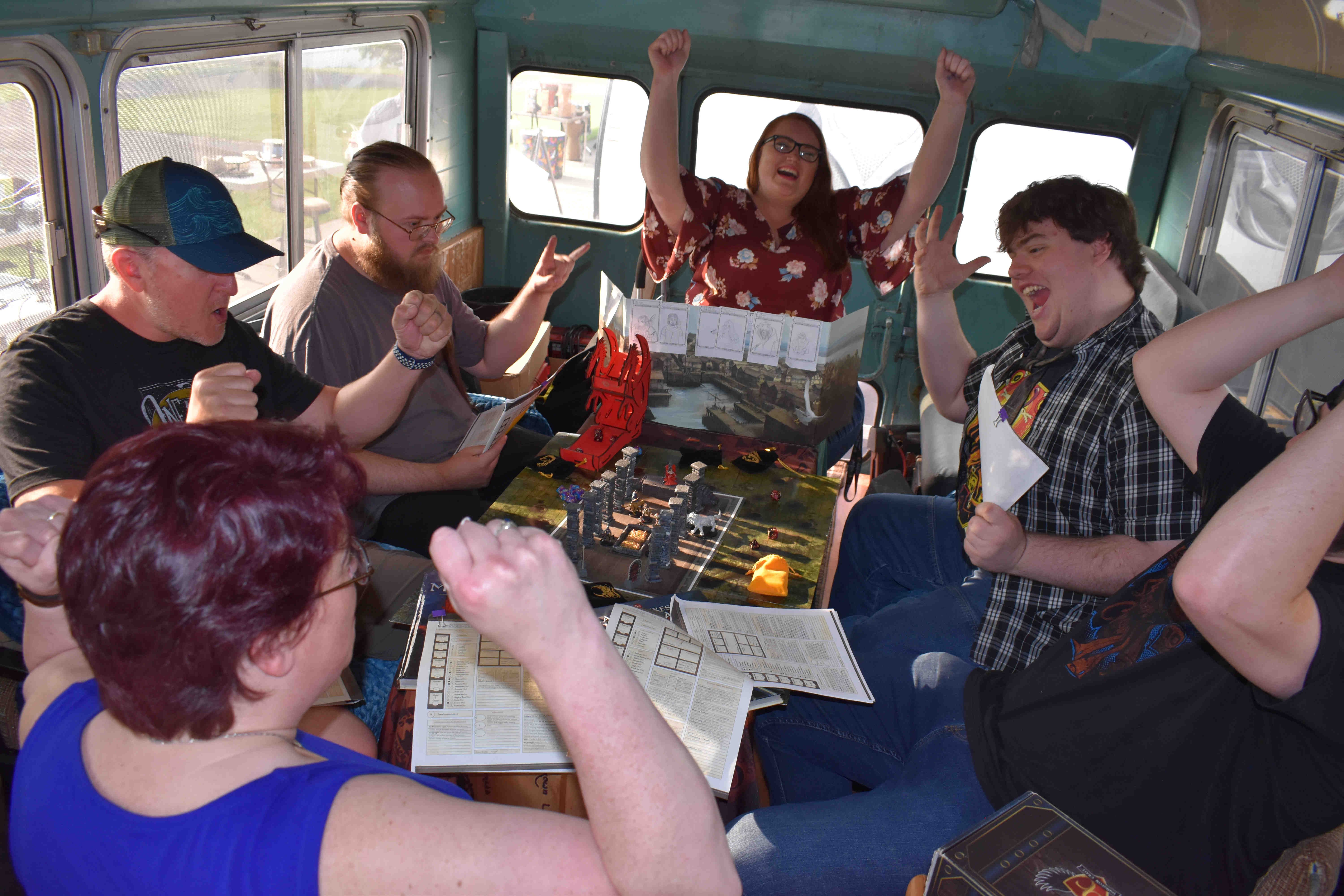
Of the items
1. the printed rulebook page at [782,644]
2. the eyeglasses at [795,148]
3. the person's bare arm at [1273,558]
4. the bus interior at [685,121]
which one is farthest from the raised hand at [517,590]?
the eyeglasses at [795,148]

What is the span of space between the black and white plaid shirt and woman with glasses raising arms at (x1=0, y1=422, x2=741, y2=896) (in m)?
1.67

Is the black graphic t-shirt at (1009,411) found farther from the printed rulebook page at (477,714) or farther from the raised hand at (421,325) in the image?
the raised hand at (421,325)

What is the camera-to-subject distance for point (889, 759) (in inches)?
86.7

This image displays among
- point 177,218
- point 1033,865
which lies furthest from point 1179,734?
point 177,218

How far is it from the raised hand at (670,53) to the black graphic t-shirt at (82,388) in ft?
6.54

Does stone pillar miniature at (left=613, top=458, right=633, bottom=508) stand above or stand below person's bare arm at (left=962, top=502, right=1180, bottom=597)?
below

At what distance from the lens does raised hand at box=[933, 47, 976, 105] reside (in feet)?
11.8

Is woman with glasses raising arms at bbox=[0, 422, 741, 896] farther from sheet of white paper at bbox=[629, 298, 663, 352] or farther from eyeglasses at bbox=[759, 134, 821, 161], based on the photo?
eyeglasses at bbox=[759, 134, 821, 161]

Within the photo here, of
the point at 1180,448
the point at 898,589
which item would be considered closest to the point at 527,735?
the point at 1180,448

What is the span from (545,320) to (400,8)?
216 centimetres

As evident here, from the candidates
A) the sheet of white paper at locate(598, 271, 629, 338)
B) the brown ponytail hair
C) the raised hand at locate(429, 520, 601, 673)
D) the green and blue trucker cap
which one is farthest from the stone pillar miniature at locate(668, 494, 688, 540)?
the brown ponytail hair

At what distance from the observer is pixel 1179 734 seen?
165cm

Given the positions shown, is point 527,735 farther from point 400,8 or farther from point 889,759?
point 400,8

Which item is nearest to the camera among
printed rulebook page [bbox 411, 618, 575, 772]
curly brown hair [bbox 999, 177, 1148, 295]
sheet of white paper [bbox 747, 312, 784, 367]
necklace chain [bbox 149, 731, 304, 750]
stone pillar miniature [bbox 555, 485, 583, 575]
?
necklace chain [bbox 149, 731, 304, 750]
